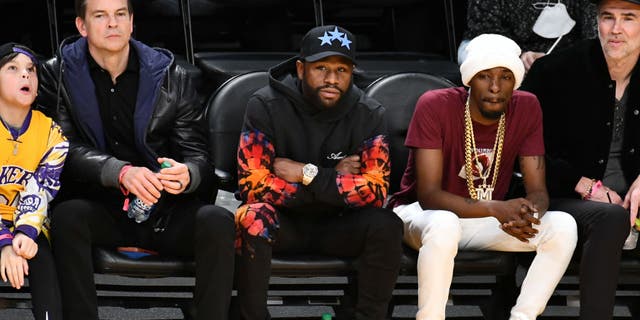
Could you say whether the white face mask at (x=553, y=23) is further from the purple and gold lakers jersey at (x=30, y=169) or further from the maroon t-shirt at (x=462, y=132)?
the purple and gold lakers jersey at (x=30, y=169)

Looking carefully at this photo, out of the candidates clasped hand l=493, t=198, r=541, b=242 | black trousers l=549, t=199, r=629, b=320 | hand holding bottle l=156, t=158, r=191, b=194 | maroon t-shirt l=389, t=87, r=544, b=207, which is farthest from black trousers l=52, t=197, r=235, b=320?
black trousers l=549, t=199, r=629, b=320

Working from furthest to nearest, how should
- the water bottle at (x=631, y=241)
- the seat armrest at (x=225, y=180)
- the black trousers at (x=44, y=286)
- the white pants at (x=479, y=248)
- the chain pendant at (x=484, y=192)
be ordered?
the seat armrest at (x=225, y=180) < the chain pendant at (x=484, y=192) < the water bottle at (x=631, y=241) < the white pants at (x=479, y=248) < the black trousers at (x=44, y=286)

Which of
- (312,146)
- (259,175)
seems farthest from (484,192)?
(259,175)

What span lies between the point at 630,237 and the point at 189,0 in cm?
277

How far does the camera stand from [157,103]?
364 centimetres

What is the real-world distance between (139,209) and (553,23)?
228cm

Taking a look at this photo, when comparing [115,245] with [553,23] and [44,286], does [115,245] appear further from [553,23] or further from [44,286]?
[553,23]

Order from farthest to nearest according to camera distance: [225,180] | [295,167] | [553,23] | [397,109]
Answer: [553,23] → [397,109] → [225,180] → [295,167]

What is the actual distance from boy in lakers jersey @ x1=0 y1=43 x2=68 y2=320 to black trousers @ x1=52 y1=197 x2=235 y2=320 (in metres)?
0.06

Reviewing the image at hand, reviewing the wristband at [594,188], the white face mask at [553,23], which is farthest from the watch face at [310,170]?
the white face mask at [553,23]

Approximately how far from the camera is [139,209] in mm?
3471

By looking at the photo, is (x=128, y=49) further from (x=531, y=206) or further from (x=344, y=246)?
(x=531, y=206)

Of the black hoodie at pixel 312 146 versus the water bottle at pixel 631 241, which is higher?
the black hoodie at pixel 312 146

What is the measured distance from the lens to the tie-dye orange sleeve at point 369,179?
3.51m
